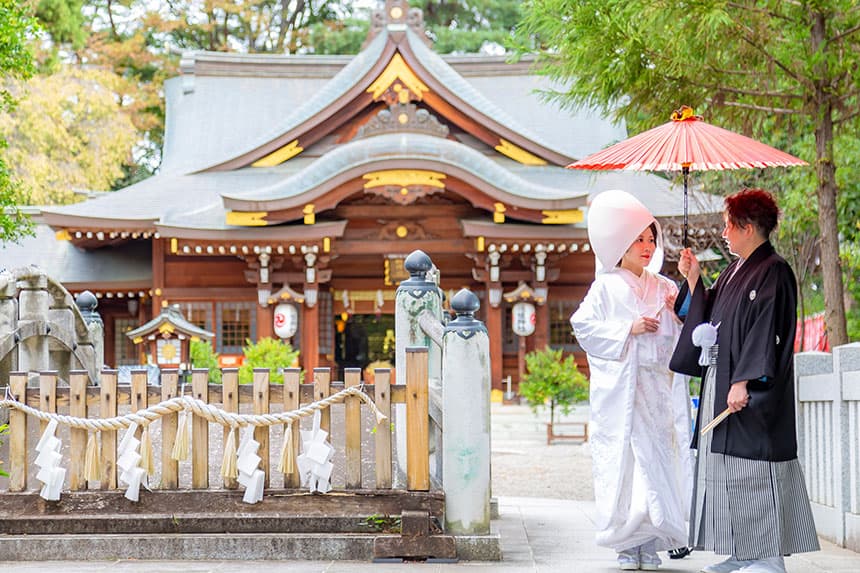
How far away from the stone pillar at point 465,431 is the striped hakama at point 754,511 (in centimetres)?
105

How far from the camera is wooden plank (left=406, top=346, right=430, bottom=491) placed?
17.4 feet

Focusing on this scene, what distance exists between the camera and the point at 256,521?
17.3 ft

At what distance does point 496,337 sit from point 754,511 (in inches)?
578

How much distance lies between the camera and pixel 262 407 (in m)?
5.38

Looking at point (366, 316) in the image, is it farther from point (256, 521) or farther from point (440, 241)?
point (256, 521)

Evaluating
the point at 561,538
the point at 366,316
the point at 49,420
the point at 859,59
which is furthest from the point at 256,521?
the point at 366,316

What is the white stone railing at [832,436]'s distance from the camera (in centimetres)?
572

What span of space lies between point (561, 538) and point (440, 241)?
13615mm

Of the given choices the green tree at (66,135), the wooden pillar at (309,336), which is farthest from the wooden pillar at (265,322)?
the green tree at (66,135)

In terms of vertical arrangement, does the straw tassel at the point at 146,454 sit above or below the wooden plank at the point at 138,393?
below

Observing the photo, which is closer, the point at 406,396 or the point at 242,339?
the point at 406,396

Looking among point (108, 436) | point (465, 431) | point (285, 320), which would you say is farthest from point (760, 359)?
point (285, 320)

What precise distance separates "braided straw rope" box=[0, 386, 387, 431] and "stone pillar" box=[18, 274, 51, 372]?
2.99m

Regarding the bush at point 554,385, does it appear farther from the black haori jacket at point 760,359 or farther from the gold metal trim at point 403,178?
the black haori jacket at point 760,359
